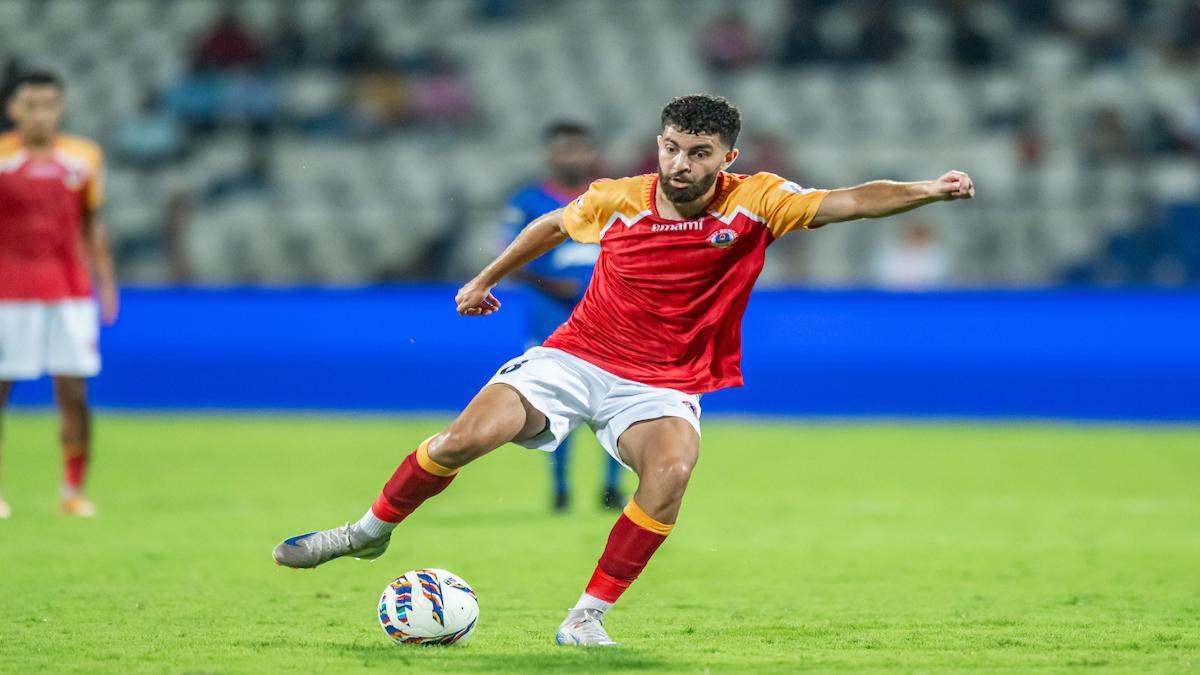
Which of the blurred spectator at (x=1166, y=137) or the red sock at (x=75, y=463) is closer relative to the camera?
the red sock at (x=75, y=463)

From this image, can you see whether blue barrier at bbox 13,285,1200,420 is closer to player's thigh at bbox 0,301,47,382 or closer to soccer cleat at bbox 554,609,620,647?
player's thigh at bbox 0,301,47,382

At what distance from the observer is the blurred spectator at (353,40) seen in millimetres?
19484

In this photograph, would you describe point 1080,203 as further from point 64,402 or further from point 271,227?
point 64,402

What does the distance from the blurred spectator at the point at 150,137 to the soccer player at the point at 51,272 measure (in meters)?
8.87

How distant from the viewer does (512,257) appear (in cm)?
603

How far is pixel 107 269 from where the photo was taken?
31.5 ft

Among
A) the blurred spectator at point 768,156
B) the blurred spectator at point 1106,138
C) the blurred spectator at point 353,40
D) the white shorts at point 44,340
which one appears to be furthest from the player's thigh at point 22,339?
the blurred spectator at point 1106,138

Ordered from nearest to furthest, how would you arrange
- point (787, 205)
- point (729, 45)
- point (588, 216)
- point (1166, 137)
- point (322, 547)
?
point (787, 205) → point (322, 547) → point (588, 216) → point (1166, 137) → point (729, 45)

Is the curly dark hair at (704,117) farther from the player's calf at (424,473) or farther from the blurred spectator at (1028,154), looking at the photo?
the blurred spectator at (1028,154)

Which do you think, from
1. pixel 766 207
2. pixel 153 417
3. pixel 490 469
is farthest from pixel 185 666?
pixel 153 417

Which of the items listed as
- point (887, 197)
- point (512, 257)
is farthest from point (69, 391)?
point (887, 197)

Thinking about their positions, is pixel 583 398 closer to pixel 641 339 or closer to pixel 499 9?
pixel 641 339

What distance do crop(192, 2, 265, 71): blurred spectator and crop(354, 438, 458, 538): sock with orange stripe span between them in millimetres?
14084

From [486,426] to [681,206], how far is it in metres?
1.03
